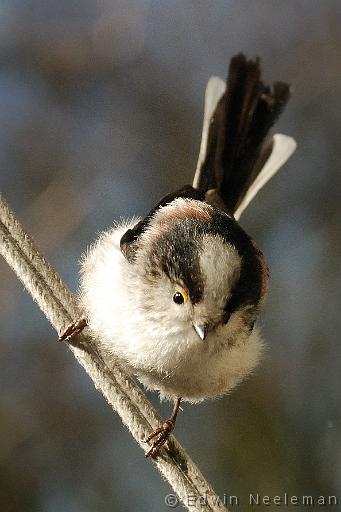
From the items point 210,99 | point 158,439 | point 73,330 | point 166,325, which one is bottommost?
point 158,439

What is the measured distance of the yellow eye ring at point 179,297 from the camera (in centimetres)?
138

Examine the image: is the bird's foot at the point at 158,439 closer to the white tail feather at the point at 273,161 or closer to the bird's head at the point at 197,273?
the bird's head at the point at 197,273

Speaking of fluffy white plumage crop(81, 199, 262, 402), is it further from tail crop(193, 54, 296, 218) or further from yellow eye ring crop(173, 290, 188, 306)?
tail crop(193, 54, 296, 218)

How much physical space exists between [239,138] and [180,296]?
59 cm

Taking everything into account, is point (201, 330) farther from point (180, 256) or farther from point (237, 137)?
point (237, 137)

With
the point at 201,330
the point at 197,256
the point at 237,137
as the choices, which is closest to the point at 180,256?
the point at 197,256

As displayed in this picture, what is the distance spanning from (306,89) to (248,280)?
1.86m

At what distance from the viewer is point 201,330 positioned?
1365 millimetres

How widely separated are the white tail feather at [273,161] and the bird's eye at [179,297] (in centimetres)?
Answer: 48

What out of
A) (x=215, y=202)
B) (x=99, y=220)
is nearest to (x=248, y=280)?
(x=215, y=202)

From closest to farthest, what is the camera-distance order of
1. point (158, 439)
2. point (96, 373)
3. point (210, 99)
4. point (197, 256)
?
point (96, 373)
point (158, 439)
point (197, 256)
point (210, 99)

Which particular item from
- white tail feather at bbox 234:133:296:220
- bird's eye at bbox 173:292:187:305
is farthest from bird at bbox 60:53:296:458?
white tail feather at bbox 234:133:296:220

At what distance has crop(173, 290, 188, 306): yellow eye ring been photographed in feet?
4.51

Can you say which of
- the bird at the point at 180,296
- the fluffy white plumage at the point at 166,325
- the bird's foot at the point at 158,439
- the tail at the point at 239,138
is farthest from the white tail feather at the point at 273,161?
the bird's foot at the point at 158,439
